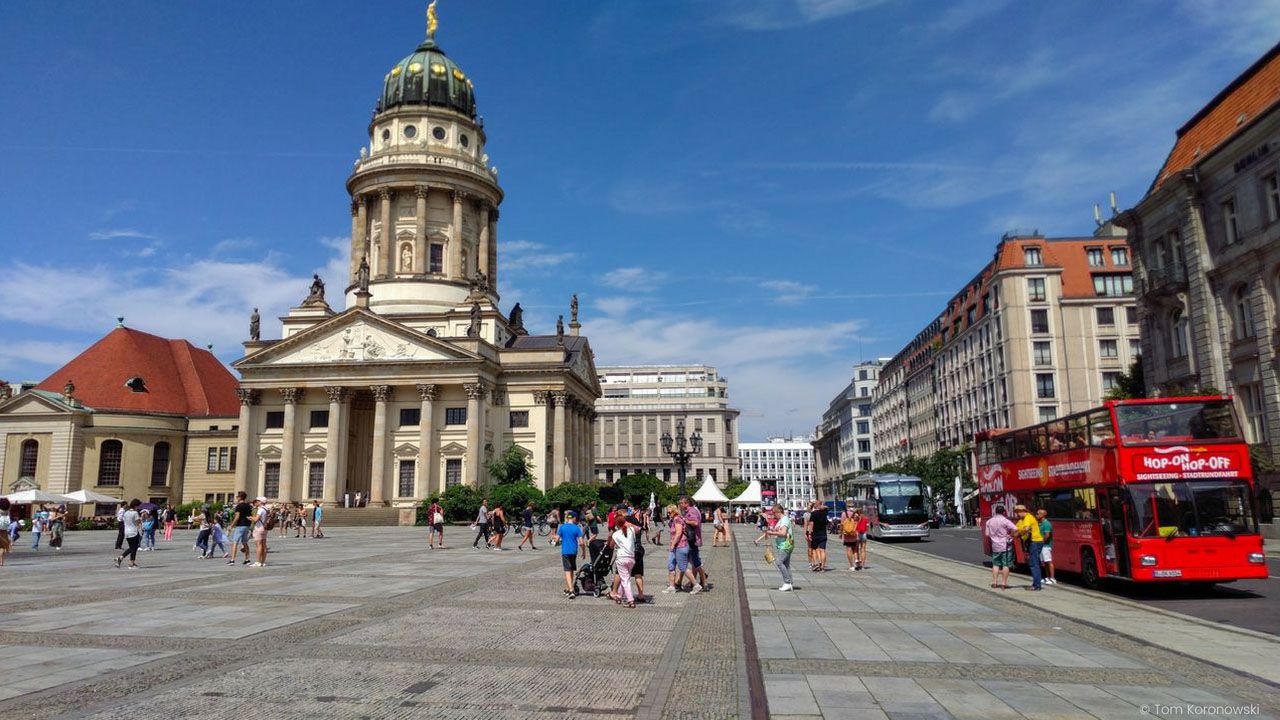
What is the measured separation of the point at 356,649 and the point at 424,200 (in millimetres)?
61307

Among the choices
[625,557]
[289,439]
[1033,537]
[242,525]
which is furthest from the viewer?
[289,439]

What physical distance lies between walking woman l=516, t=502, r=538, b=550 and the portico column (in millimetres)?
10007

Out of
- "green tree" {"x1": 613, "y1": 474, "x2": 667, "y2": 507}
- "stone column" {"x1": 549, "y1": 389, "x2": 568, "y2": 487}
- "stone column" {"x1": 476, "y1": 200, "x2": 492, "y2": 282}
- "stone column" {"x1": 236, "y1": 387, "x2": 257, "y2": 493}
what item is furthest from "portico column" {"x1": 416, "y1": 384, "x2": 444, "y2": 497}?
"green tree" {"x1": 613, "y1": 474, "x2": 667, "y2": 507}

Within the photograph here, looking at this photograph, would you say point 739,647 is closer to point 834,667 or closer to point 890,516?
point 834,667

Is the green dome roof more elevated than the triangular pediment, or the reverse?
the green dome roof

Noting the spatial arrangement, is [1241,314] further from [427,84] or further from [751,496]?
[427,84]

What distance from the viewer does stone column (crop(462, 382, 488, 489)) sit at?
187 ft

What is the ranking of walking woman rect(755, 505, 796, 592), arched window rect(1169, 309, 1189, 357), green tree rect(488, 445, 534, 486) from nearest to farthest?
walking woman rect(755, 505, 796, 592) < arched window rect(1169, 309, 1189, 357) < green tree rect(488, 445, 534, 486)

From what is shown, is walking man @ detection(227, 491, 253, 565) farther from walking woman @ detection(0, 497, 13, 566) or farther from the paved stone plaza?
walking woman @ detection(0, 497, 13, 566)

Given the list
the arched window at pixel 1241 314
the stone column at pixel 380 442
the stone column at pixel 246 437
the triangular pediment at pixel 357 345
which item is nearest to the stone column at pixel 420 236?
the triangular pediment at pixel 357 345

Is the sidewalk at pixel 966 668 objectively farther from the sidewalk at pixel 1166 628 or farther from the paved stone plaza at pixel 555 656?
the sidewalk at pixel 1166 628

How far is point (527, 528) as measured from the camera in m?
34.7

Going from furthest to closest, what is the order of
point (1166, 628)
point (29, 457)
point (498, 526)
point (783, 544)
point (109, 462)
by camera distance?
point (109, 462) → point (29, 457) → point (498, 526) → point (783, 544) → point (1166, 628)

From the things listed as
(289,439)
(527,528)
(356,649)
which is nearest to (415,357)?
(289,439)
